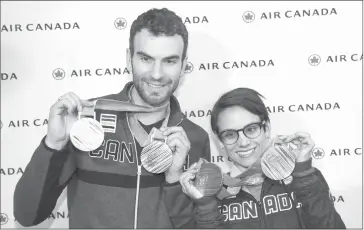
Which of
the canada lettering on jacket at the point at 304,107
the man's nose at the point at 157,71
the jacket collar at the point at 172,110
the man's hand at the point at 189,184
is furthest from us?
the canada lettering on jacket at the point at 304,107

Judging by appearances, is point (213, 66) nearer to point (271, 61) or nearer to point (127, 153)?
point (271, 61)

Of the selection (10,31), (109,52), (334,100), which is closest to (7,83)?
(10,31)

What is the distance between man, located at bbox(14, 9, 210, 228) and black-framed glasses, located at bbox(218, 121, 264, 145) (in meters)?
0.15

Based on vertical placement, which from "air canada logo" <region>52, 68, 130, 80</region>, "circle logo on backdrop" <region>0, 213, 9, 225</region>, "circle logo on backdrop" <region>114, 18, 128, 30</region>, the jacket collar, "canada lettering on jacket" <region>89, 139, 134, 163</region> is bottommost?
"circle logo on backdrop" <region>0, 213, 9, 225</region>

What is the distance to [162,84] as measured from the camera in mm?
1632

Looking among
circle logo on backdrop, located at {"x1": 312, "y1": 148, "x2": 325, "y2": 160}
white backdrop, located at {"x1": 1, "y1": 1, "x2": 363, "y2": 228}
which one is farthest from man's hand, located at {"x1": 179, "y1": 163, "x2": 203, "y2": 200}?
circle logo on backdrop, located at {"x1": 312, "y1": 148, "x2": 325, "y2": 160}

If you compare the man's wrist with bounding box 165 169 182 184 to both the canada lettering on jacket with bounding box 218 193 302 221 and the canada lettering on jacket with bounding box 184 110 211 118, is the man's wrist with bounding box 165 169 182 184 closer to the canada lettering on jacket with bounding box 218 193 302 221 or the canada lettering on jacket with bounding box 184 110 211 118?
the canada lettering on jacket with bounding box 218 193 302 221

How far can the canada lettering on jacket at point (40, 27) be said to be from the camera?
216 centimetres

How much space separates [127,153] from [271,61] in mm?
926

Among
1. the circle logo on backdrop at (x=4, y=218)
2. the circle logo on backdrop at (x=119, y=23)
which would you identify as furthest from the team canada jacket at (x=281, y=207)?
the circle logo on backdrop at (x=4, y=218)

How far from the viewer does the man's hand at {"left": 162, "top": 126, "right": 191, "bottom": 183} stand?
1.53 metres

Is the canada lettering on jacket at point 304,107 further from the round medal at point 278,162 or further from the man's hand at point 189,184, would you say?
the man's hand at point 189,184

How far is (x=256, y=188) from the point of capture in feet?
5.49

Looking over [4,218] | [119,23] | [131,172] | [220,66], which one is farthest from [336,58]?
[4,218]
